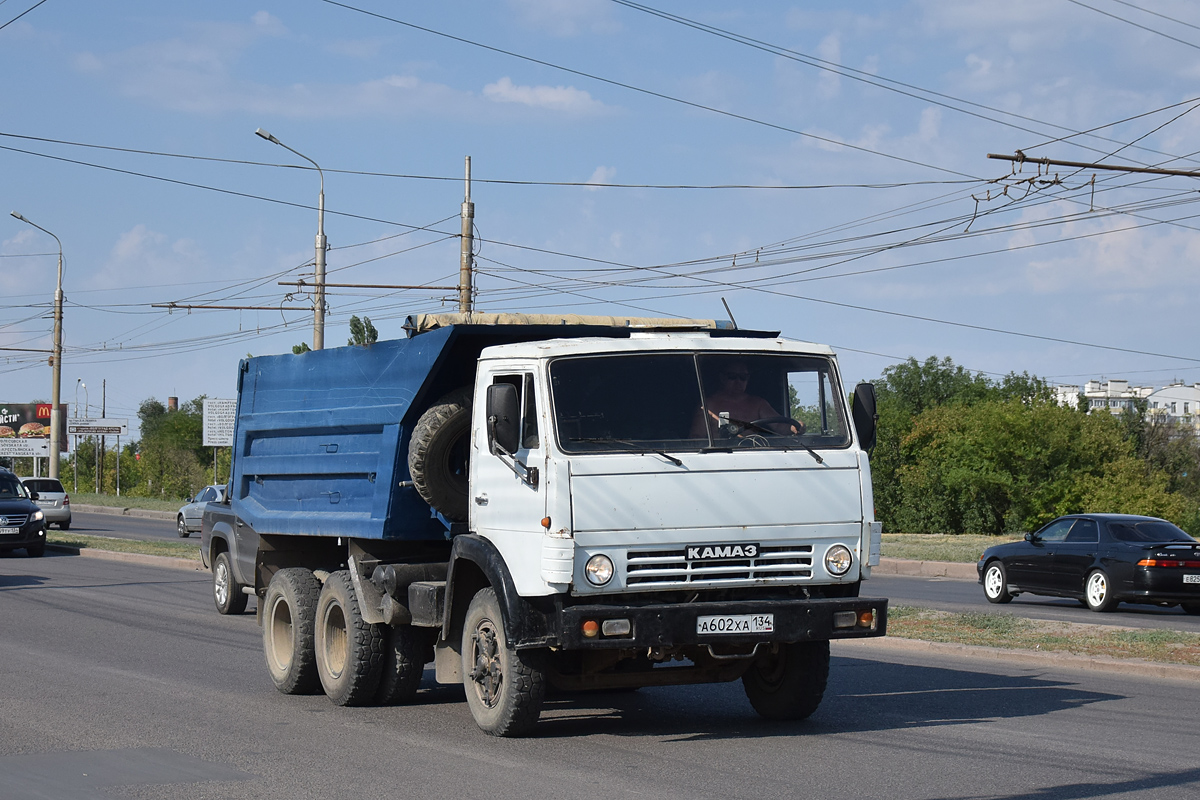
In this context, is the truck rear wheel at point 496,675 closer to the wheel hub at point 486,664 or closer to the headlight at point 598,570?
the wheel hub at point 486,664

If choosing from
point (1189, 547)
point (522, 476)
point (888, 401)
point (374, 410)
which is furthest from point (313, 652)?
point (888, 401)

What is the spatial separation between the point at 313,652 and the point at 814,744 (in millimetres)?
4059

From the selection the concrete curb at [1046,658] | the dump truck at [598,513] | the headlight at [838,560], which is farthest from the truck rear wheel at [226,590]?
the headlight at [838,560]

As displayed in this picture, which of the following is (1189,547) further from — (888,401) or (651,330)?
(888,401)

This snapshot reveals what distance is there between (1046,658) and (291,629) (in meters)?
6.70

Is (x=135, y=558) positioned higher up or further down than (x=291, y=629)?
further down

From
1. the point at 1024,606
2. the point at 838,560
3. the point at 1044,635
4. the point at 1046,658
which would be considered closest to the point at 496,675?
the point at 838,560

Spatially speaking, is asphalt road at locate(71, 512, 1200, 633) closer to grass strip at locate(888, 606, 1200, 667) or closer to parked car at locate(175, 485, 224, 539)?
grass strip at locate(888, 606, 1200, 667)

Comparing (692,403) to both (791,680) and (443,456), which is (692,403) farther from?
(791,680)

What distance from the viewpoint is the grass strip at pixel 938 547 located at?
2928 centimetres

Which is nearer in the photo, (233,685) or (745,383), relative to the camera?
(745,383)

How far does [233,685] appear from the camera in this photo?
10.5 m

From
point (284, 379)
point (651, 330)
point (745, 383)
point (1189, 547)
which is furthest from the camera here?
point (1189, 547)

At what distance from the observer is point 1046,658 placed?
39.0 feet
